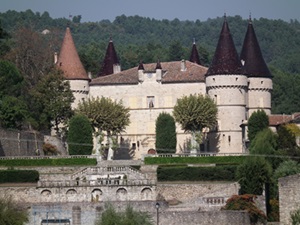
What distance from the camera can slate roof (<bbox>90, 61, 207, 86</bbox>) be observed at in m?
89.5

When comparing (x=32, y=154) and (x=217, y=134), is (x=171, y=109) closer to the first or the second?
(x=217, y=134)

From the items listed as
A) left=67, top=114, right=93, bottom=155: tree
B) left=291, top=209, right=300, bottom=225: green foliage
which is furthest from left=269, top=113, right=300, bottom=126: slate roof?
left=291, top=209, right=300, bottom=225: green foliage

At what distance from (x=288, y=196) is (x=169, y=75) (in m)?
39.6

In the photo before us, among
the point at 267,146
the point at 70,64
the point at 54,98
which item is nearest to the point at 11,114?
the point at 54,98

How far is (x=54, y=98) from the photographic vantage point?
3371 inches

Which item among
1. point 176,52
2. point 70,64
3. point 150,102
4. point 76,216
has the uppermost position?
point 176,52

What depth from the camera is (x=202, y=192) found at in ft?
223

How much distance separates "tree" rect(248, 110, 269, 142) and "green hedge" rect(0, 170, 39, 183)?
17111 millimetres

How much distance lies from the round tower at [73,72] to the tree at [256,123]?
13161 mm

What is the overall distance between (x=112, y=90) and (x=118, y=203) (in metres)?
31.2

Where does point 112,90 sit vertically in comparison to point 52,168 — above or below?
above

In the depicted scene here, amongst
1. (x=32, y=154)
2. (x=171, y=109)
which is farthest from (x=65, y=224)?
(x=171, y=109)

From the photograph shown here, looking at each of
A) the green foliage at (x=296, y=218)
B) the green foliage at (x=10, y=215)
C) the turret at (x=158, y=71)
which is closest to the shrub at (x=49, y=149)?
the turret at (x=158, y=71)

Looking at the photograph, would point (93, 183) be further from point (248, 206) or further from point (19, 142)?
point (19, 142)
